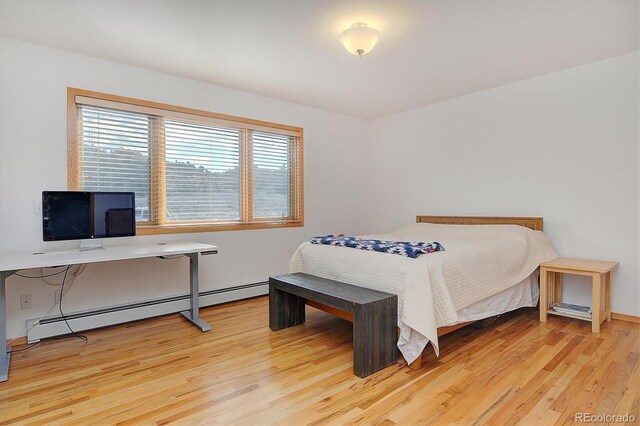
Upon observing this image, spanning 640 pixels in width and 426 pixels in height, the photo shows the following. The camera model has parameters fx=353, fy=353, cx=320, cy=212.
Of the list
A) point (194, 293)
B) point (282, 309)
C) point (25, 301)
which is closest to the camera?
point (25, 301)

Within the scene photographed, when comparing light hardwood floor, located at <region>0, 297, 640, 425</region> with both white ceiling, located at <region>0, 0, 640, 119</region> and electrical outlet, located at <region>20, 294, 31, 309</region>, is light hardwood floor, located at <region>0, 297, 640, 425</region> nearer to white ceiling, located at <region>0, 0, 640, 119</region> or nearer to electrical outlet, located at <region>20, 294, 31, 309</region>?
electrical outlet, located at <region>20, 294, 31, 309</region>

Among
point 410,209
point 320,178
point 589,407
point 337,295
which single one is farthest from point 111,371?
point 410,209

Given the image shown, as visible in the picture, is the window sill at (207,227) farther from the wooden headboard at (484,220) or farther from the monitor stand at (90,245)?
the wooden headboard at (484,220)

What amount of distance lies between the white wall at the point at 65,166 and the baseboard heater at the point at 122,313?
9cm

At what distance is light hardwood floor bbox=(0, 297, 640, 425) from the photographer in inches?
69.5

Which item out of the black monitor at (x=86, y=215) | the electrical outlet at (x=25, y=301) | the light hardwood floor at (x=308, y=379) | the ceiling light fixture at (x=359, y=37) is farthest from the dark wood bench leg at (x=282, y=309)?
the ceiling light fixture at (x=359, y=37)

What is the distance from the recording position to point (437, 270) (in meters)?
2.32

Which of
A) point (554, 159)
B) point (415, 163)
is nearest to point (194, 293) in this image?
point (415, 163)

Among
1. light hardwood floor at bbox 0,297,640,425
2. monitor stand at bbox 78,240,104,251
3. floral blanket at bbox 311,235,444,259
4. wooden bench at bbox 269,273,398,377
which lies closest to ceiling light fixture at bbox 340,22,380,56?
floral blanket at bbox 311,235,444,259

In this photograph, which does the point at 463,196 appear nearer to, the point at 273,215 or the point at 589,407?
the point at 273,215

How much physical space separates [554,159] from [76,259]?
4.17 m

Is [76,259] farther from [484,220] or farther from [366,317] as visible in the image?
[484,220]

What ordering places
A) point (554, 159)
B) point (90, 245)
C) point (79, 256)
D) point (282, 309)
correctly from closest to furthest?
point (79, 256)
point (90, 245)
point (282, 309)
point (554, 159)

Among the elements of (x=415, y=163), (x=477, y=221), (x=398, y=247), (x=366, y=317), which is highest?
(x=415, y=163)
